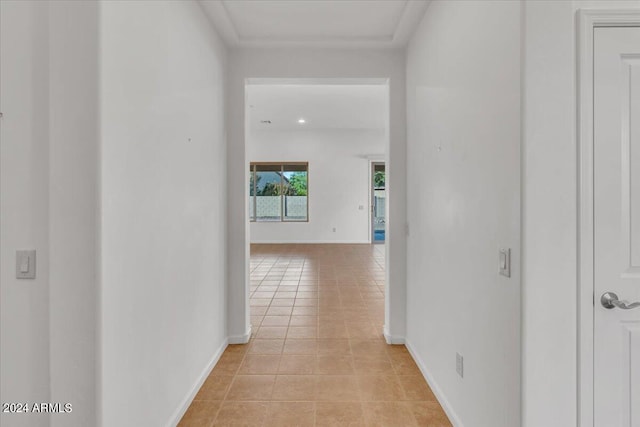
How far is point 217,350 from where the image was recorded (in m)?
2.86

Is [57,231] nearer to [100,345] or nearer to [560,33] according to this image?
[100,345]

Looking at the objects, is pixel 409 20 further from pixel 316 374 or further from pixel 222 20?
pixel 316 374

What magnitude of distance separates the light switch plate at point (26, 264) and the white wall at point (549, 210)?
6.30 feet

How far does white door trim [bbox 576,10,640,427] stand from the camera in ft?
4.39

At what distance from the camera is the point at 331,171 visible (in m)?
9.76

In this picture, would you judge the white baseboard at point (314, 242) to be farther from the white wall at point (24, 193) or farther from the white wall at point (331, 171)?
the white wall at point (24, 193)

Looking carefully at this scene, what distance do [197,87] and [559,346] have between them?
8.22 feet

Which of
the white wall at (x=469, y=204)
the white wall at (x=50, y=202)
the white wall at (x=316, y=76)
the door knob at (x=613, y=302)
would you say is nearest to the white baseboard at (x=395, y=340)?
the white wall at (x=316, y=76)

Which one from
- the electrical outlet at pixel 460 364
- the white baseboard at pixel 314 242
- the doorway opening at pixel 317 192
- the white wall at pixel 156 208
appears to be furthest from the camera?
the white baseboard at pixel 314 242

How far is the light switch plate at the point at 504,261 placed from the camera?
4.69 feet

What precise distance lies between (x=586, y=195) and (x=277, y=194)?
894 centimetres

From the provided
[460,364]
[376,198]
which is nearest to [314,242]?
[376,198]

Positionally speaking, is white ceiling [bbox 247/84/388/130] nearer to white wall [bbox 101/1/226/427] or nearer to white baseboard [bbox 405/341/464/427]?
white wall [bbox 101/1/226/427]

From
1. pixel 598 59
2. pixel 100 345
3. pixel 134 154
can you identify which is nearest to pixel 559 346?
pixel 598 59
